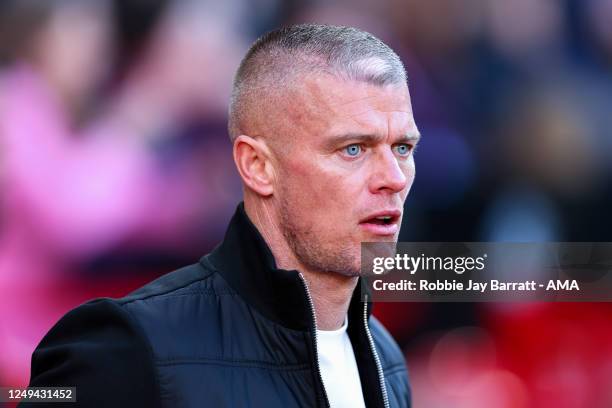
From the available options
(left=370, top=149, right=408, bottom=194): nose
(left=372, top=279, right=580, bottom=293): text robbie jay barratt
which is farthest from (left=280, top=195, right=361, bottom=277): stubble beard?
(left=372, top=279, right=580, bottom=293): text robbie jay barratt

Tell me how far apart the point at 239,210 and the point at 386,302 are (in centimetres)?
221

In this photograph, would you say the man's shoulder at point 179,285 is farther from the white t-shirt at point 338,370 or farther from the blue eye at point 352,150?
the blue eye at point 352,150

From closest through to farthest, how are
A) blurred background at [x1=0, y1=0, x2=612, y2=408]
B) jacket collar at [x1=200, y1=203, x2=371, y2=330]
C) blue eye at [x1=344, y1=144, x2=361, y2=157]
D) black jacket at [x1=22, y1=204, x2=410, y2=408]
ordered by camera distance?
black jacket at [x1=22, y1=204, x2=410, y2=408] → jacket collar at [x1=200, y1=203, x2=371, y2=330] → blue eye at [x1=344, y1=144, x2=361, y2=157] → blurred background at [x1=0, y1=0, x2=612, y2=408]

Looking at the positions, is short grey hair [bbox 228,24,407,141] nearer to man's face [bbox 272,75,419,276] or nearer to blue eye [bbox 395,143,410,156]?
man's face [bbox 272,75,419,276]

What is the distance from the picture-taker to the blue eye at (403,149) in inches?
81.6

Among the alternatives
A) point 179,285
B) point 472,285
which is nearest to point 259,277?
point 179,285

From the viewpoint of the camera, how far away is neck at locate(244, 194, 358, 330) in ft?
6.70

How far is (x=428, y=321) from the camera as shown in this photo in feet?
13.8

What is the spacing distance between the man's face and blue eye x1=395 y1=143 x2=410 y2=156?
0.05 metres

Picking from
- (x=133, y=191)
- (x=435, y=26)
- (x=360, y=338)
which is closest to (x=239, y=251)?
(x=360, y=338)

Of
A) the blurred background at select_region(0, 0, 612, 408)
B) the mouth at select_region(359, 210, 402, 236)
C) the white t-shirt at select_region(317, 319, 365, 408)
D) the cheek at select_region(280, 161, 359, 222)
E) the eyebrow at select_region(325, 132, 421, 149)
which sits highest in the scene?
the blurred background at select_region(0, 0, 612, 408)

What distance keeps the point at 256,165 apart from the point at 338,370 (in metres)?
0.51

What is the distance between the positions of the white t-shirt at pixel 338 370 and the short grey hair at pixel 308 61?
21.4 inches

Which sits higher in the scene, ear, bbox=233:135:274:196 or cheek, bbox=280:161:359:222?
ear, bbox=233:135:274:196
